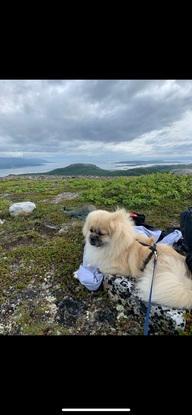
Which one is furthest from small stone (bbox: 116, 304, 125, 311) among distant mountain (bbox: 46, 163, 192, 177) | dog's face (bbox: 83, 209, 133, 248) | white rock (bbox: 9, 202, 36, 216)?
white rock (bbox: 9, 202, 36, 216)

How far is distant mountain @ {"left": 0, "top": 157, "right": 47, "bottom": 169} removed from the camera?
1.92 meters

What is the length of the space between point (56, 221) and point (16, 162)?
1.06m

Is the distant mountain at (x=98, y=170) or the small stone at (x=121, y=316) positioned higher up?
the distant mountain at (x=98, y=170)

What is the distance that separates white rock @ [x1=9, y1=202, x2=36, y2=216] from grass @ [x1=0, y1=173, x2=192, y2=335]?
0.04 meters

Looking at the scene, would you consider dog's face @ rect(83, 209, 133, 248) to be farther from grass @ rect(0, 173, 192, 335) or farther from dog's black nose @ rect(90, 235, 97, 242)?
grass @ rect(0, 173, 192, 335)

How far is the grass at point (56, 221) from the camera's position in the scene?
205 cm

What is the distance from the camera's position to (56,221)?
295 centimetres

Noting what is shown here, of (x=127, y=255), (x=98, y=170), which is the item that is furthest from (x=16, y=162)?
(x=127, y=255)

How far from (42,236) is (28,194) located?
2.24ft

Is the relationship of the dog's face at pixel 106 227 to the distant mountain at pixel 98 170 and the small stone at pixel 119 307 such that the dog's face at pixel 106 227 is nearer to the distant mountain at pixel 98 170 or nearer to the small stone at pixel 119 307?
the distant mountain at pixel 98 170

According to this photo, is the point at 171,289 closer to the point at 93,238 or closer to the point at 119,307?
the point at 119,307

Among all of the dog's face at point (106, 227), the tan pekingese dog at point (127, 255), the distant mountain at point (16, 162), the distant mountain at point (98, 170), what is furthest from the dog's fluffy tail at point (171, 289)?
the distant mountain at point (16, 162)
